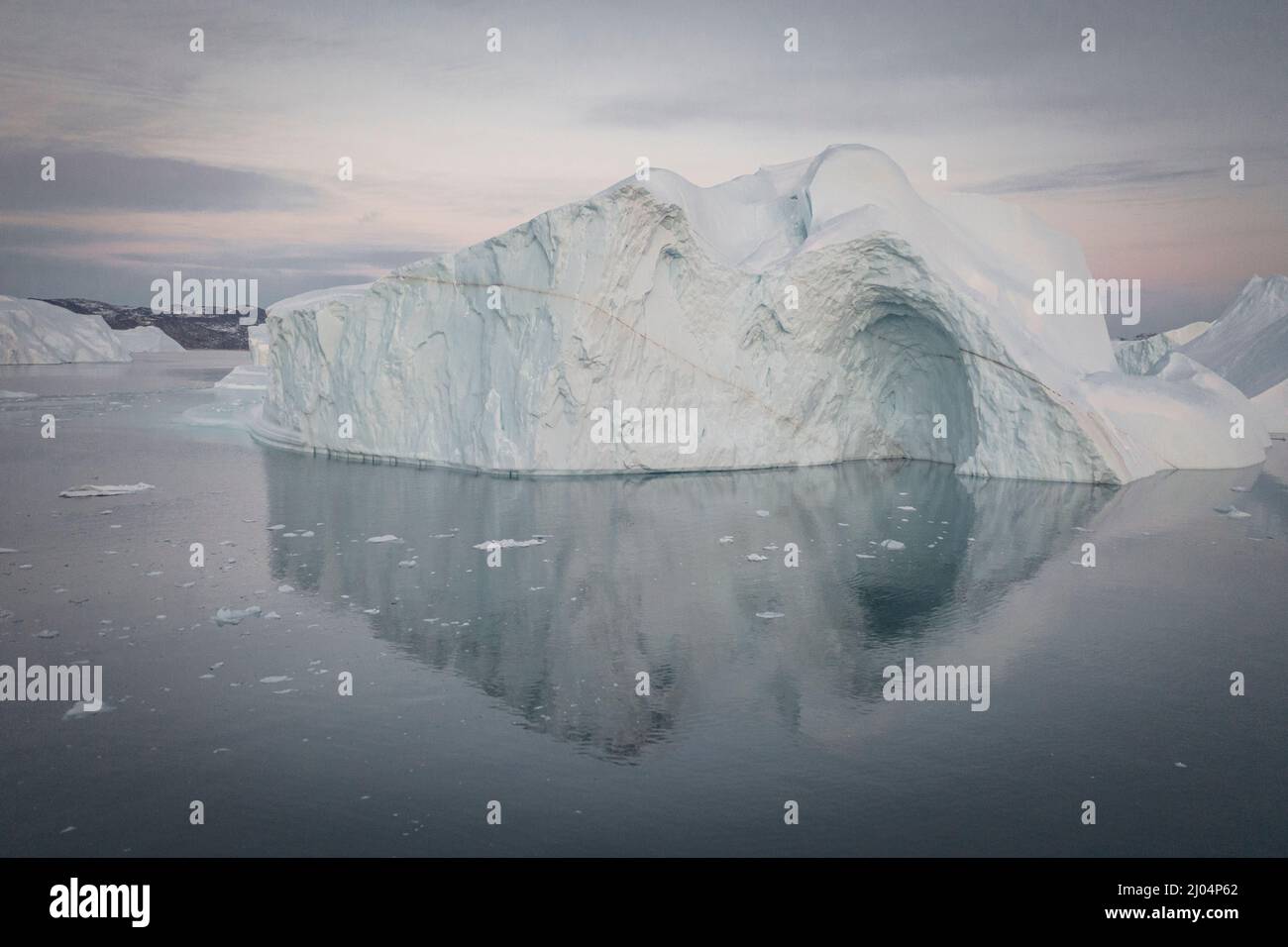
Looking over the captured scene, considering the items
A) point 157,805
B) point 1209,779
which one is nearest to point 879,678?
point 1209,779

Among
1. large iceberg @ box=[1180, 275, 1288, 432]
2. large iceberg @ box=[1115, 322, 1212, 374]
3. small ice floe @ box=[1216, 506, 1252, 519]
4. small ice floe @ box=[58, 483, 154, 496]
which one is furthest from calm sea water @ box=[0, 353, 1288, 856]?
large iceberg @ box=[1180, 275, 1288, 432]

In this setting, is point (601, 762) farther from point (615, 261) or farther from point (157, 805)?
point (615, 261)

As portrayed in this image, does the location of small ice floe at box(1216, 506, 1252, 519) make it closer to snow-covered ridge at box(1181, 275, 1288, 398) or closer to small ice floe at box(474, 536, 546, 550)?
small ice floe at box(474, 536, 546, 550)

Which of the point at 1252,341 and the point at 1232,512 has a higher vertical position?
the point at 1252,341

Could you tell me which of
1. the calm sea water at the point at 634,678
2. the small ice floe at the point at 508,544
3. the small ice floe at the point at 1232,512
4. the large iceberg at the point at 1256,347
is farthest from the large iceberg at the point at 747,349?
the large iceberg at the point at 1256,347

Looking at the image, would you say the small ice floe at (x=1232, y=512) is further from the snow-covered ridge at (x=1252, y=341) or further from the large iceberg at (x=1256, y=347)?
the snow-covered ridge at (x=1252, y=341)

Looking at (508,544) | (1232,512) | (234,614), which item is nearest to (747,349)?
(508,544)

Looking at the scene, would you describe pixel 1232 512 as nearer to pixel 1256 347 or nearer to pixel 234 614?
pixel 234 614

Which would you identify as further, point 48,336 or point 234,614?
point 48,336
